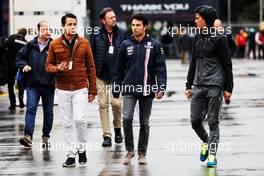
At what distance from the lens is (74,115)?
12.8m

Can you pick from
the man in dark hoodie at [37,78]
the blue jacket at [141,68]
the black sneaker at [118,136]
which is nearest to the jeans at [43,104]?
the man in dark hoodie at [37,78]

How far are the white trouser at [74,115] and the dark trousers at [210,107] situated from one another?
1413mm

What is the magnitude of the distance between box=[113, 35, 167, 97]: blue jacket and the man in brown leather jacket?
418mm

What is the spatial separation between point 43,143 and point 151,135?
2.00 metres

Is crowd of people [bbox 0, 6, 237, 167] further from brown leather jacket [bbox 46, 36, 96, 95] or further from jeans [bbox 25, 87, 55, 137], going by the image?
jeans [bbox 25, 87, 55, 137]

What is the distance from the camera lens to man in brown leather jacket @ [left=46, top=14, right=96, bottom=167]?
1275cm

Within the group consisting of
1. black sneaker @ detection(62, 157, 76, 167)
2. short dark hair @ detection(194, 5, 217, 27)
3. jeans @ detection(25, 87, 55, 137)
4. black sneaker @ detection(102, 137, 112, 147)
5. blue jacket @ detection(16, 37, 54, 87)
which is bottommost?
black sneaker @ detection(102, 137, 112, 147)

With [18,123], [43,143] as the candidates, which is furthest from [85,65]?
[18,123]

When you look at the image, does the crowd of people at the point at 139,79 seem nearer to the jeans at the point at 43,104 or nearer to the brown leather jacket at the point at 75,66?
the brown leather jacket at the point at 75,66

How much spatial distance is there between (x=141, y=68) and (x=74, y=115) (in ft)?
3.43

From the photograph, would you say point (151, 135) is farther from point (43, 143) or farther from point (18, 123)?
point (18, 123)

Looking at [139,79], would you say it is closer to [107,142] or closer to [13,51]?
[107,142]

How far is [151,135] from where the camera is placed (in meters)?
16.1

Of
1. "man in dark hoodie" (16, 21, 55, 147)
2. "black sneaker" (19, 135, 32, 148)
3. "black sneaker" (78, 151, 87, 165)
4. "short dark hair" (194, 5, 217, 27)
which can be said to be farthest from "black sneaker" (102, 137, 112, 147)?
"short dark hair" (194, 5, 217, 27)
